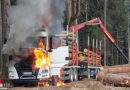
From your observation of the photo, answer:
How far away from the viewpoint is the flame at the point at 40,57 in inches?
641

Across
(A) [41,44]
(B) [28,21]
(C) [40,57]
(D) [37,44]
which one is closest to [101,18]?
(A) [41,44]

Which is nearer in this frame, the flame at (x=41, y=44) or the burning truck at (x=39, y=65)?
the burning truck at (x=39, y=65)

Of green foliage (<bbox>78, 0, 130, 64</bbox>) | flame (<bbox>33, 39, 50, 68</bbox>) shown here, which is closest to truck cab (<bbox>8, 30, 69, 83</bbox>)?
flame (<bbox>33, 39, 50, 68</bbox>)

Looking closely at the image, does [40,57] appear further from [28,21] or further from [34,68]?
[28,21]

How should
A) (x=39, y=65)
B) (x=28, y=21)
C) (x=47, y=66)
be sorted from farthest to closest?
(x=47, y=66), (x=39, y=65), (x=28, y=21)

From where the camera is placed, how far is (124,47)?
178 ft

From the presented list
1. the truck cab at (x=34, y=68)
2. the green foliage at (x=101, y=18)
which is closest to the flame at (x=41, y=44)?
the truck cab at (x=34, y=68)

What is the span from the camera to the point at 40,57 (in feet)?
53.8

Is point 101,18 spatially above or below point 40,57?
above

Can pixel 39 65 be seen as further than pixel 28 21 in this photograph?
Yes

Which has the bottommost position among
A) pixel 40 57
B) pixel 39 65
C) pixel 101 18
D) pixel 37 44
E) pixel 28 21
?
pixel 39 65

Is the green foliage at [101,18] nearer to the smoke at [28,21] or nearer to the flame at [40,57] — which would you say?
the smoke at [28,21]

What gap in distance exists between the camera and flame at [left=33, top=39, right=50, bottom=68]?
16.3 metres

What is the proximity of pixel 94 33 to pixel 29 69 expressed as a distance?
2561 cm
